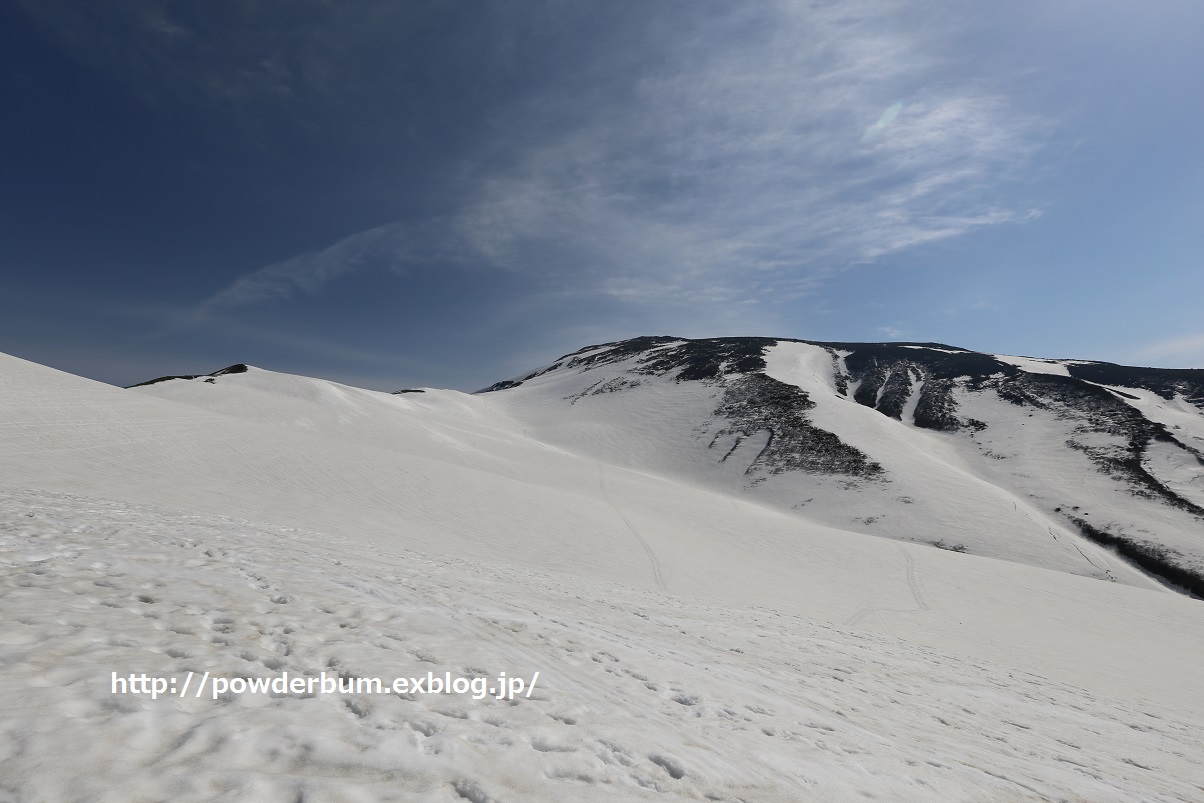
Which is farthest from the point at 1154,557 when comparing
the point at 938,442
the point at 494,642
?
the point at 494,642

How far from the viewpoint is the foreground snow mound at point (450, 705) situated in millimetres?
3215

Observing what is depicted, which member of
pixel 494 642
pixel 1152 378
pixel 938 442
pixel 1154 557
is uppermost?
pixel 1152 378

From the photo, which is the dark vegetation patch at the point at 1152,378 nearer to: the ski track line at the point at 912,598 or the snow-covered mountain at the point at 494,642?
the snow-covered mountain at the point at 494,642

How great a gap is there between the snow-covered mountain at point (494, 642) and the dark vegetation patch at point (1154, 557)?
8.04 m

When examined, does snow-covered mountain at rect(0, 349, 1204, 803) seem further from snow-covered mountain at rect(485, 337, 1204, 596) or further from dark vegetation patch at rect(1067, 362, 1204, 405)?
dark vegetation patch at rect(1067, 362, 1204, 405)

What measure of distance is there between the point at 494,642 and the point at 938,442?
225 ft

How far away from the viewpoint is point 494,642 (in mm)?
6535

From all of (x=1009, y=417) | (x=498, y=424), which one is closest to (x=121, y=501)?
(x=498, y=424)

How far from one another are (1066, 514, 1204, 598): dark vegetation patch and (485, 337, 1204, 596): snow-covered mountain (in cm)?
11

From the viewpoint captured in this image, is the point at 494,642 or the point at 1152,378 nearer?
the point at 494,642

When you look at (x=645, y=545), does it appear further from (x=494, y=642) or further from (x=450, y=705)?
(x=450, y=705)

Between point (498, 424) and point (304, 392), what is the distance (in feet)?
82.6

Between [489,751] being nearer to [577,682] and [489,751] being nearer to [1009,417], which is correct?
[577,682]

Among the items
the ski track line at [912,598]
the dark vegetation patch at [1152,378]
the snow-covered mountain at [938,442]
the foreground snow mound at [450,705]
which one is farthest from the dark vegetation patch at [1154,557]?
the dark vegetation patch at [1152,378]
